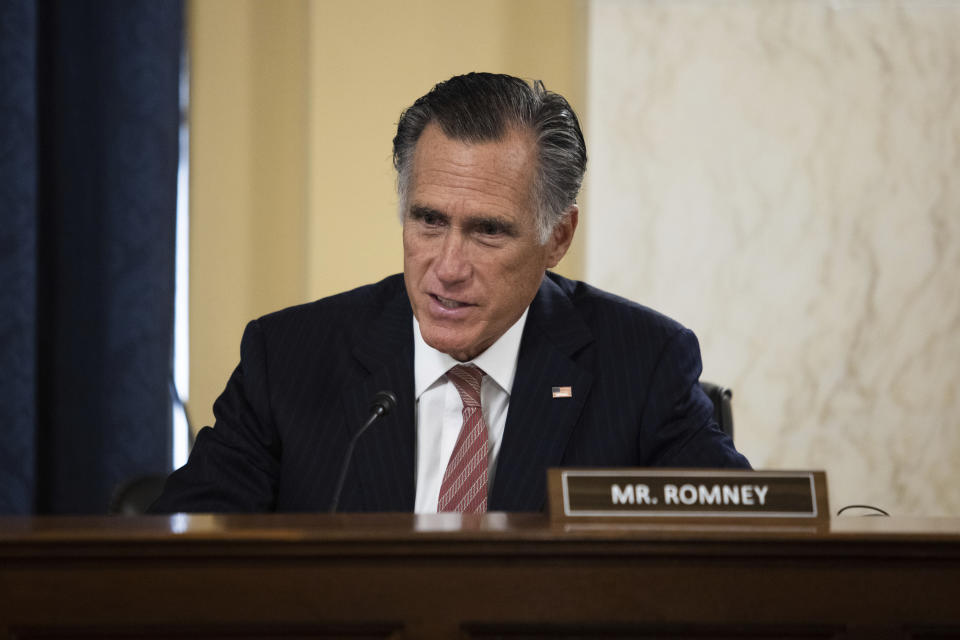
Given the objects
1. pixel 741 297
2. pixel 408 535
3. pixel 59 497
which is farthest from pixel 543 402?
pixel 59 497

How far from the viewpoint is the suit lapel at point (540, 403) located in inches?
68.9

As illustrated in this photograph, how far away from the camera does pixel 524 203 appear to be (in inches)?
73.7

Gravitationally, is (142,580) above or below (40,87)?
below

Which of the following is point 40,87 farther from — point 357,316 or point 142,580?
point 142,580

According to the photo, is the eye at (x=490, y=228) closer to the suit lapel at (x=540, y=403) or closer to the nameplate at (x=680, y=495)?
the suit lapel at (x=540, y=403)

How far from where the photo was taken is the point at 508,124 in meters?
1.87

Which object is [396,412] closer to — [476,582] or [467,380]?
[467,380]

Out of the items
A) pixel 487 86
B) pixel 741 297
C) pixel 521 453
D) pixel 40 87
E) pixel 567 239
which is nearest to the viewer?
pixel 521 453

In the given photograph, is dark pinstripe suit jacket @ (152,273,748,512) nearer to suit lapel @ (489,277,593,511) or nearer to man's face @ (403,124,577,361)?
suit lapel @ (489,277,593,511)

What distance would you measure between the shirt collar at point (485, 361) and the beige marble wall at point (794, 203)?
1190mm

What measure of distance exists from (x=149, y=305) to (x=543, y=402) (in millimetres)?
1483

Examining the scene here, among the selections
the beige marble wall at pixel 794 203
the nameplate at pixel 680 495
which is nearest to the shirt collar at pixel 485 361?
the nameplate at pixel 680 495

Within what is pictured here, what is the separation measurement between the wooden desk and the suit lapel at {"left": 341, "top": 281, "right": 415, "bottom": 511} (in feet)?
2.23

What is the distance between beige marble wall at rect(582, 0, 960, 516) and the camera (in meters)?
3.08
